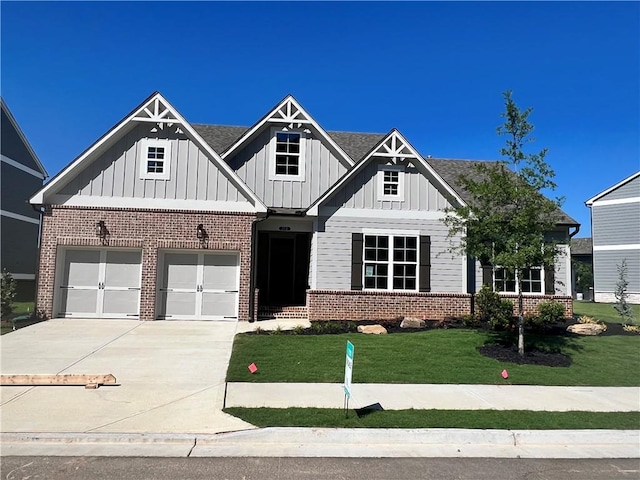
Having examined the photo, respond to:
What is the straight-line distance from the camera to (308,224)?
16.6m

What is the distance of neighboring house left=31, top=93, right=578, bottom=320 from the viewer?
14.8 m

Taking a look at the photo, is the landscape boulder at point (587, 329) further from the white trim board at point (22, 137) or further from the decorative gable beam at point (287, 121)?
the white trim board at point (22, 137)

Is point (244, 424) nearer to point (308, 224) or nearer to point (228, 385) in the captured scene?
point (228, 385)

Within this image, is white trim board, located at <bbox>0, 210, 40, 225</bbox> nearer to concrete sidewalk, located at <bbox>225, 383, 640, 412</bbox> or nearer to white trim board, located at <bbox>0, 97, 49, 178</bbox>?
white trim board, located at <bbox>0, 97, 49, 178</bbox>

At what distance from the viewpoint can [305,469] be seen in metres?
5.15

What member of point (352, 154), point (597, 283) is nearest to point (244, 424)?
point (352, 154)

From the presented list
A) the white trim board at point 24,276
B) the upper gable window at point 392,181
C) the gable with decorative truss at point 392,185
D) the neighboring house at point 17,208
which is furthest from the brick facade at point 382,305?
the white trim board at point 24,276

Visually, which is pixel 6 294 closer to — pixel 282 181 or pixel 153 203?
pixel 153 203

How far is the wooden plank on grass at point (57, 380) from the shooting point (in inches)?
310

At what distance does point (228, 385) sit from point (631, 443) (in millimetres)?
6302

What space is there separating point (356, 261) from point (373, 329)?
9.45 feet

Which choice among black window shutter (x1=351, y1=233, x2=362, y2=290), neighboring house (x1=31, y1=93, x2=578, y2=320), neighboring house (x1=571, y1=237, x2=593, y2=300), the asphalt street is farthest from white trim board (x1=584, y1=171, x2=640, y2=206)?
the asphalt street

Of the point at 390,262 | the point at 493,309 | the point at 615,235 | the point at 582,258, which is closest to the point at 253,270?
the point at 390,262

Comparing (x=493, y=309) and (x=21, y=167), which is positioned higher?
(x=21, y=167)
